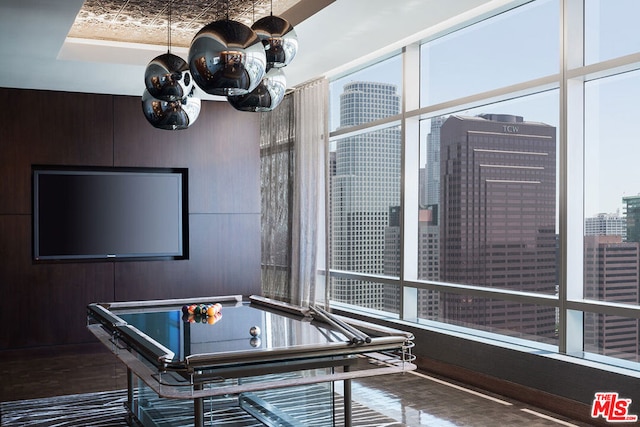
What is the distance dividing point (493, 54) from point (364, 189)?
7.89ft

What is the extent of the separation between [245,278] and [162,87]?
455 cm

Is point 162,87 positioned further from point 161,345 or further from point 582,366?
point 582,366

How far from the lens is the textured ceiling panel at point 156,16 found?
19.2ft

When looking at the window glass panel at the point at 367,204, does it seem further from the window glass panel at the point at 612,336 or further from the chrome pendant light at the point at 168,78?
the chrome pendant light at the point at 168,78

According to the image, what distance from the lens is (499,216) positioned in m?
5.73

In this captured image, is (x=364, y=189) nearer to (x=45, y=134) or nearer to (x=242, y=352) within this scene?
(x=45, y=134)

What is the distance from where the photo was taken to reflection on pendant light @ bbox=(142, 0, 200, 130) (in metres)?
3.83

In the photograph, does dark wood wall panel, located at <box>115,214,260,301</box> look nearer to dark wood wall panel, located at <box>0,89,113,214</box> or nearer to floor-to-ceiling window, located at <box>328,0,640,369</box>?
floor-to-ceiling window, located at <box>328,0,640,369</box>

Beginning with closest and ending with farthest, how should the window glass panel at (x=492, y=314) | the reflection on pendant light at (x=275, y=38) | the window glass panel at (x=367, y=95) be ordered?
the reflection on pendant light at (x=275, y=38)
the window glass panel at (x=492, y=314)
the window glass panel at (x=367, y=95)

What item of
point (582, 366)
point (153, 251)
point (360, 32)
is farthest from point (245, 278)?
point (582, 366)

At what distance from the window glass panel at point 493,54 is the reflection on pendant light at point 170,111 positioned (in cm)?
253

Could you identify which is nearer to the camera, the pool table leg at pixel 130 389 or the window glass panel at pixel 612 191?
the window glass panel at pixel 612 191

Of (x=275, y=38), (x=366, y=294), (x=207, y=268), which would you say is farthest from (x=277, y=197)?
(x=275, y=38)

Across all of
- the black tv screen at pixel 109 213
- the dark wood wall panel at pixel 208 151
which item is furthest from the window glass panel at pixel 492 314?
the black tv screen at pixel 109 213
